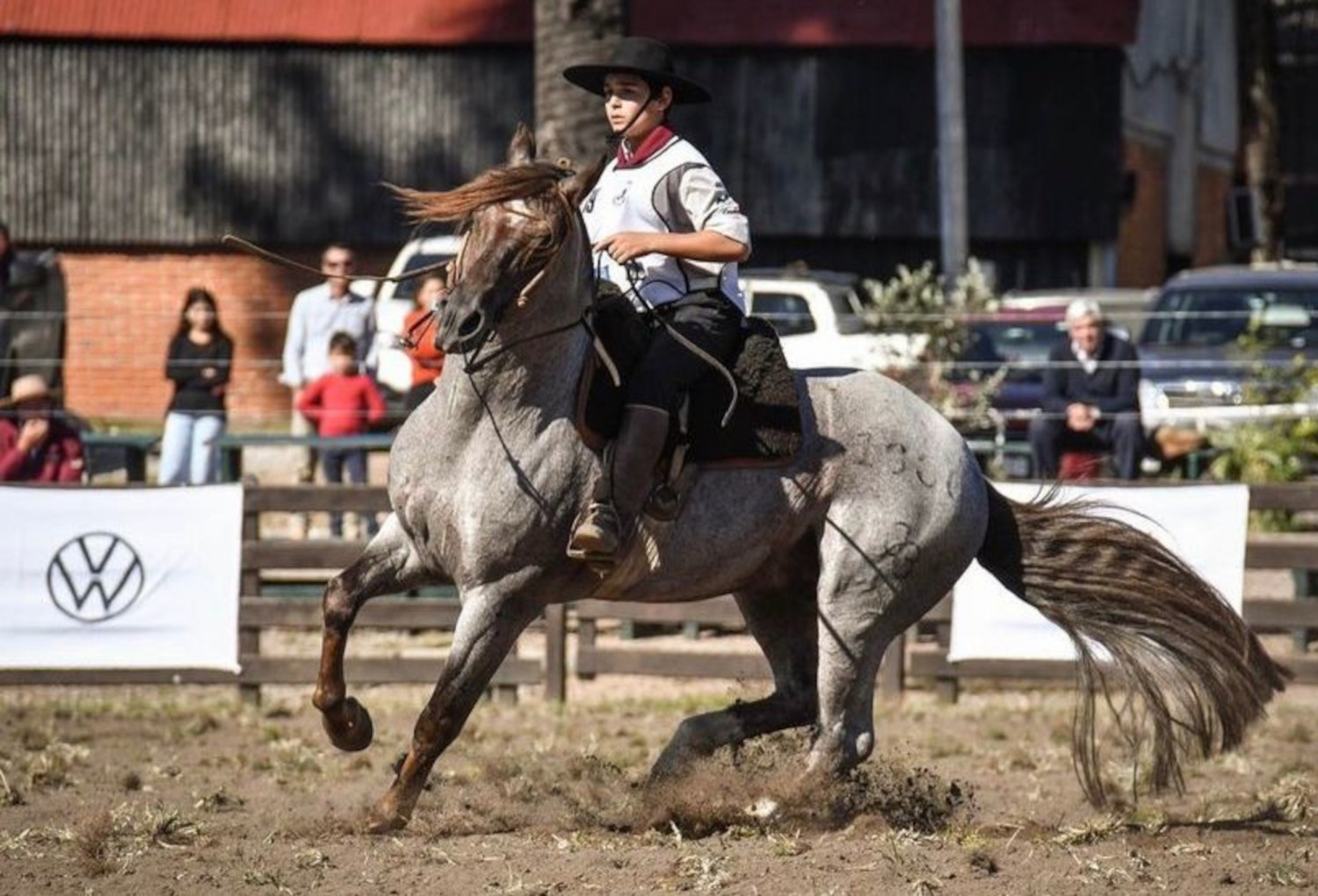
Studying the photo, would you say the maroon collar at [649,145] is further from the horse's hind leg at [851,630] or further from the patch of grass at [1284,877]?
the patch of grass at [1284,877]

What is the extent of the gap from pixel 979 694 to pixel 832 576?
482cm

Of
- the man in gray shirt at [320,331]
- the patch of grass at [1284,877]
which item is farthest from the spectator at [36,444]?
the patch of grass at [1284,877]

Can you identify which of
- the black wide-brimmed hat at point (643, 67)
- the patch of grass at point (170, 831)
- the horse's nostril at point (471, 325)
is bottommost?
the patch of grass at point (170, 831)

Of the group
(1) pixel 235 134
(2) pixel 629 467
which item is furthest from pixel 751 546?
(1) pixel 235 134

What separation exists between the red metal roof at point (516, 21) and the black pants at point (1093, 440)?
1296cm

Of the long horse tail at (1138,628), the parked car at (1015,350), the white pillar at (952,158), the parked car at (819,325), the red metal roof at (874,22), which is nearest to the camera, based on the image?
the long horse tail at (1138,628)

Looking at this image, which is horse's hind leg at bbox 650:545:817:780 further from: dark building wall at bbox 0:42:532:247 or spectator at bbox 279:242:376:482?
dark building wall at bbox 0:42:532:247

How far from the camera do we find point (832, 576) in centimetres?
825

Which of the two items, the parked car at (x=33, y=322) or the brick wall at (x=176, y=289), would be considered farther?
the brick wall at (x=176, y=289)

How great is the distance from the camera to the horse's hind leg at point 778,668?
838 centimetres

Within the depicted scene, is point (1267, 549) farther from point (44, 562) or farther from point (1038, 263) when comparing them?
point (1038, 263)

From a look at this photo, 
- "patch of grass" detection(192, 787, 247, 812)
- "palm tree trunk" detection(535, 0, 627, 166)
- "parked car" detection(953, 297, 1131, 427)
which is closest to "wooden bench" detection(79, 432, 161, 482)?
"palm tree trunk" detection(535, 0, 627, 166)

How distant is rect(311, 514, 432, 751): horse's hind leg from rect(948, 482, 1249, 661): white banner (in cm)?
470

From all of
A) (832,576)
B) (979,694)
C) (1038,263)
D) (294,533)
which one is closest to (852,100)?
(1038,263)
